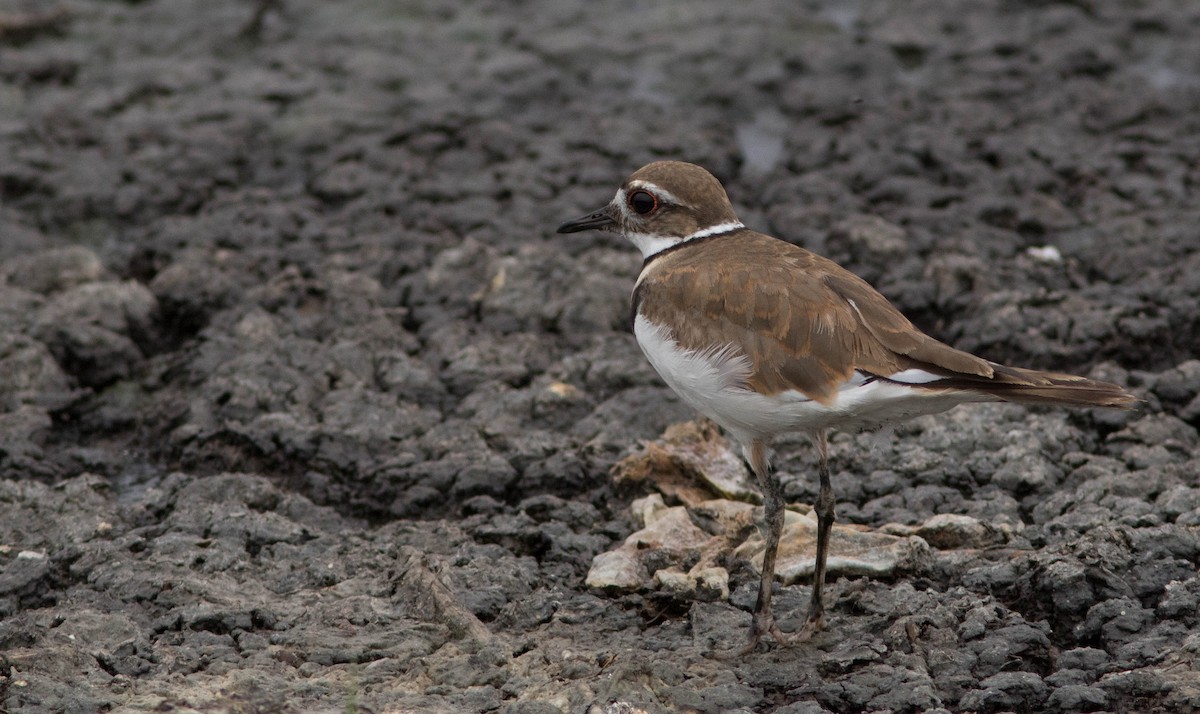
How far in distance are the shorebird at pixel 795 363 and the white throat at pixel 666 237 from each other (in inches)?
12.5

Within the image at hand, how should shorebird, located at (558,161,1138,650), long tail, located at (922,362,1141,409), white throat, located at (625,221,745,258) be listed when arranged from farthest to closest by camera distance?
white throat, located at (625,221,745,258) → shorebird, located at (558,161,1138,650) → long tail, located at (922,362,1141,409)

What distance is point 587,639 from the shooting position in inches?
202

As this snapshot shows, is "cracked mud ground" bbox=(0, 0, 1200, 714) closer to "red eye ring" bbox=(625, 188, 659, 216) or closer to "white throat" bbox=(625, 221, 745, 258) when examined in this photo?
"white throat" bbox=(625, 221, 745, 258)

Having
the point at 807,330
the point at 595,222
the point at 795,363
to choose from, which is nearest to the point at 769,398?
the point at 795,363

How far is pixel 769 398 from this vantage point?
5051 millimetres

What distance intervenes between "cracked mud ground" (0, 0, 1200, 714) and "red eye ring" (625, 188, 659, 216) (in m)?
1.13

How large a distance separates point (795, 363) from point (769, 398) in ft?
0.52

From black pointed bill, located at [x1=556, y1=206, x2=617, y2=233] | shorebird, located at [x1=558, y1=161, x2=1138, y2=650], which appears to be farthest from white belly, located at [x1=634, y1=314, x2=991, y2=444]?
black pointed bill, located at [x1=556, y1=206, x2=617, y2=233]

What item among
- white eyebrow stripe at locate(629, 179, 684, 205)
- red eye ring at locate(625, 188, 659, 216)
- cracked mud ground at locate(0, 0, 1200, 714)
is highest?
white eyebrow stripe at locate(629, 179, 684, 205)

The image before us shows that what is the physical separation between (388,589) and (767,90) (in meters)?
5.41

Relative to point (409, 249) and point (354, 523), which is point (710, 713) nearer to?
point (354, 523)

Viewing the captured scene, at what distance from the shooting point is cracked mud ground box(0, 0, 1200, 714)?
4.93m

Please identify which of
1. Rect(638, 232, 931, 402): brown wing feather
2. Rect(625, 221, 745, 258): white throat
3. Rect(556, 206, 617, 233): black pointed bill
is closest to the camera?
Rect(638, 232, 931, 402): brown wing feather

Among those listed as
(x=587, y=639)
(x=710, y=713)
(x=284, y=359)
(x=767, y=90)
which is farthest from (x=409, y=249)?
(x=710, y=713)
